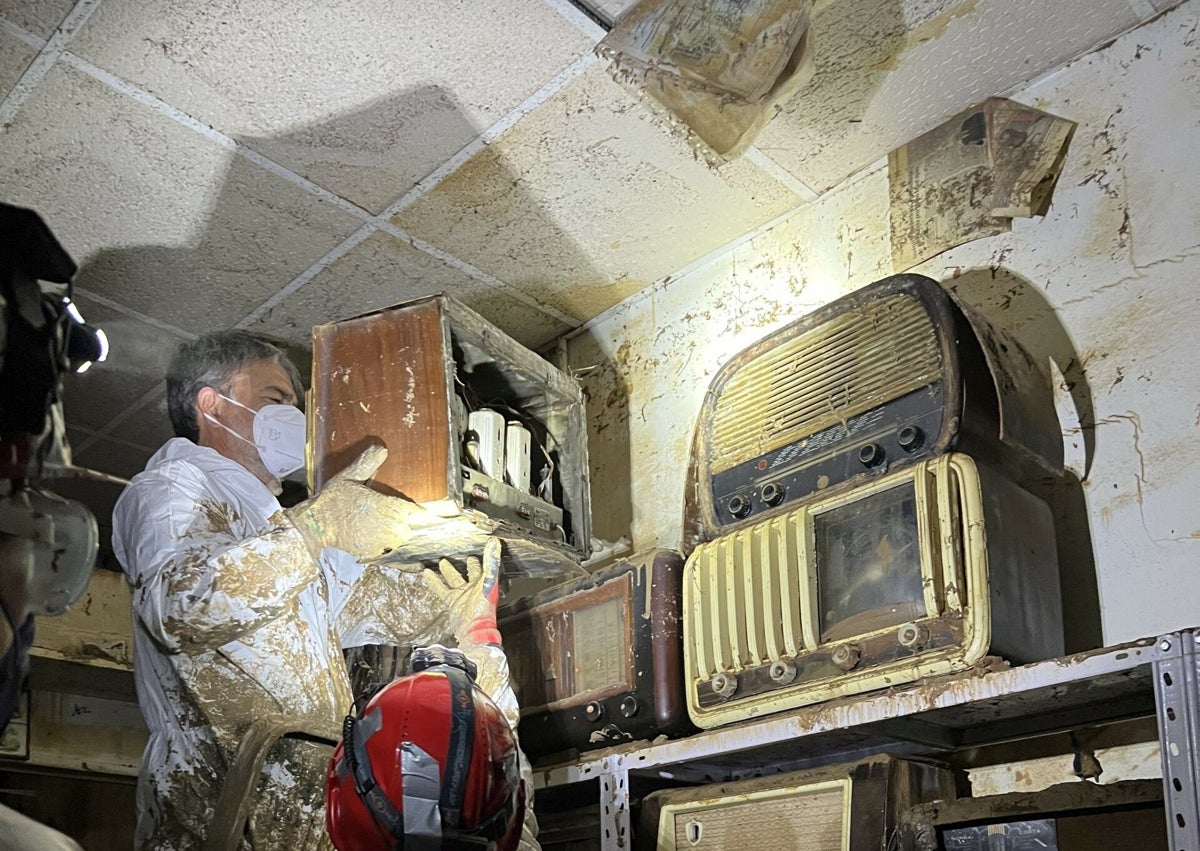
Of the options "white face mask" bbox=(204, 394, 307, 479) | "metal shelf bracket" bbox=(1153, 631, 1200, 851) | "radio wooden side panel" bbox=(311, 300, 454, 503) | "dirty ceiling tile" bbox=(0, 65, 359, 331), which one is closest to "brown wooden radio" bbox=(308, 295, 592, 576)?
"radio wooden side panel" bbox=(311, 300, 454, 503)

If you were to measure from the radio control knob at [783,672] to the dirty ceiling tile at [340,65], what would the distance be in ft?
4.55

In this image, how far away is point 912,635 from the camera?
2.09 metres

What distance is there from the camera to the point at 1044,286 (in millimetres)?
2633

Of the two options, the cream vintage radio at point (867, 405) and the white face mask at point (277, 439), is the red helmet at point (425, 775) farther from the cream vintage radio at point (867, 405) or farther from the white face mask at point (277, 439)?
the white face mask at point (277, 439)

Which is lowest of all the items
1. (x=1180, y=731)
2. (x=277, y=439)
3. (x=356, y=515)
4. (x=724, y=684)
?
(x=1180, y=731)

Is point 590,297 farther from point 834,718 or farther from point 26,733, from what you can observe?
point 26,733

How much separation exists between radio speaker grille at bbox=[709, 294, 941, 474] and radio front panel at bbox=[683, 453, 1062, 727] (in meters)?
0.18

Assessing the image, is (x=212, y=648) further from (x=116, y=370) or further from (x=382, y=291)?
(x=116, y=370)

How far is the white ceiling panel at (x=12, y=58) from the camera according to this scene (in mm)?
2518

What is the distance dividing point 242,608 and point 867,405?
128cm

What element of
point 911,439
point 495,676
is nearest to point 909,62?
point 911,439

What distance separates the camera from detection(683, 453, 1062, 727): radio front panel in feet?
6.81

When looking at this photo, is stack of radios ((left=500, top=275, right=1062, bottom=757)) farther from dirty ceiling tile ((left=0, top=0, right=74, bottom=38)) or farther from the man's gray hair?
dirty ceiling tile ((left=0, top=0, right=74, bottom=38))

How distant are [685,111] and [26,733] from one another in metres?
3.31
